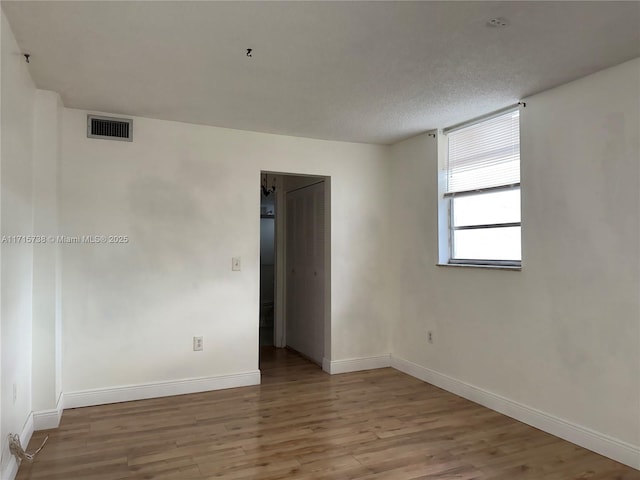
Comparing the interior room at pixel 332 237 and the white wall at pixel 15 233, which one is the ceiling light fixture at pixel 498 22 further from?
the white wall at pixel 15 233

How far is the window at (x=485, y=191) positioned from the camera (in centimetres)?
337

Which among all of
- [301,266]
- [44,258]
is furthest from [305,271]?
[44,258]

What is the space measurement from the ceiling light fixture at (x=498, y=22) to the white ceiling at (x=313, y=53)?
0.02 meters

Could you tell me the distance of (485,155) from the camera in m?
3.63

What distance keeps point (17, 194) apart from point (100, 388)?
1736 mm

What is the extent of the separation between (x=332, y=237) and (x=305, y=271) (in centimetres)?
84

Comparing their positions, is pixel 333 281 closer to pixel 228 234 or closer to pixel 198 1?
pixel 228 234

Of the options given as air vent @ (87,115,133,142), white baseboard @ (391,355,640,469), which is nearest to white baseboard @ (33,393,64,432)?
air vent @ (87,115,133,142)

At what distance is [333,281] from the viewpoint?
4.43 m

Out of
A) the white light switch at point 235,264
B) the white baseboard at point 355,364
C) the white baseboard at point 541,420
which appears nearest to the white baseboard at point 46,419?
the white light switch at point 235,264

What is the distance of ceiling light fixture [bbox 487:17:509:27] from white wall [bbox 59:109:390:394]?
2365 mm

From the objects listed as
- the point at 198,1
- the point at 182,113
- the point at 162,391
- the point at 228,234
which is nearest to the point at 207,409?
the point at 162,391

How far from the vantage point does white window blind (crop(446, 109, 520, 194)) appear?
3.38 m

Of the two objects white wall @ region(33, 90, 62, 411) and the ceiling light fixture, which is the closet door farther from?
the ceiling light fixture
